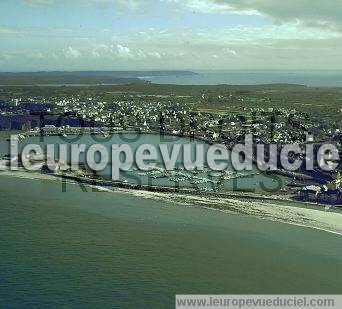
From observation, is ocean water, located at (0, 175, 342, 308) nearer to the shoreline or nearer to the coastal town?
the shoreline

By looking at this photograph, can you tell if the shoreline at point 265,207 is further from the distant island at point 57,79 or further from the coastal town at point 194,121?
the distant island at point 57,79

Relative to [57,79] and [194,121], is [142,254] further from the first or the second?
[57,79]

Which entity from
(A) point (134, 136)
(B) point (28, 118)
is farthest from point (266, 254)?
(B) point (28, 118)

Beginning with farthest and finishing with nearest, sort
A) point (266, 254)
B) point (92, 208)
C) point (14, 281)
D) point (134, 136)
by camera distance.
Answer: point (134, 136) → point (92, 208) → point (266, 254) → point (14, 281)

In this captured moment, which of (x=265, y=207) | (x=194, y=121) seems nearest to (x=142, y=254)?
(x=265, y=207)

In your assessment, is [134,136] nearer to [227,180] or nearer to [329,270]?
[227,180]

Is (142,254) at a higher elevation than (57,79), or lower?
lower

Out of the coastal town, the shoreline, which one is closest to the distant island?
the coastal town
